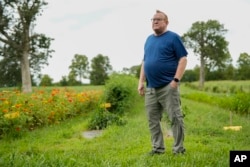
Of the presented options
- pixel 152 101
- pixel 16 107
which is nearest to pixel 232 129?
pixel 152 101

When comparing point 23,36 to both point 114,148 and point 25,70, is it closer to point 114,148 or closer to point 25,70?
point 25,70

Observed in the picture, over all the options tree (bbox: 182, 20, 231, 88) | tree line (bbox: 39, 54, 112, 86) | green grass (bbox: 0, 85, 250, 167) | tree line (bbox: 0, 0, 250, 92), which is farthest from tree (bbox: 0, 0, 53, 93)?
tree line (bbox: 39, 54, 112, 86)

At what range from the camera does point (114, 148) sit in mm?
5855

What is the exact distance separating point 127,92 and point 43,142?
23.1 feet

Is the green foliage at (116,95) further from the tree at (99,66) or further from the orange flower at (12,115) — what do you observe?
the tree at (99,66)

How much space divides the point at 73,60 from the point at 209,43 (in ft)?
92.8

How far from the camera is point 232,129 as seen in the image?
332 inches

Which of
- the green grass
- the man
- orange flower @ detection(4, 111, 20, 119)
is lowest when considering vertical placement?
the green grass

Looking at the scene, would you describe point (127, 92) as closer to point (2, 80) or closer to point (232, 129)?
point (232, 129)

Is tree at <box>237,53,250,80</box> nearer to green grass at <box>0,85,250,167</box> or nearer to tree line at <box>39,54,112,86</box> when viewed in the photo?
tree line at <box>39,54,112,86</box>

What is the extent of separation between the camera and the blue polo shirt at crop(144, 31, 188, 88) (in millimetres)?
4819

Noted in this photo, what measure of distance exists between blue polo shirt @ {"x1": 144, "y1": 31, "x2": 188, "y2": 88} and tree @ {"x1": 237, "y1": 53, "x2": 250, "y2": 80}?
2118 inches

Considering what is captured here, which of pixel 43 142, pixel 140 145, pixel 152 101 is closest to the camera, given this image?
pixel 152 101

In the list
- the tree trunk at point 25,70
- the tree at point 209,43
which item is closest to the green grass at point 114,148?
the tree trunk at point 25,70
